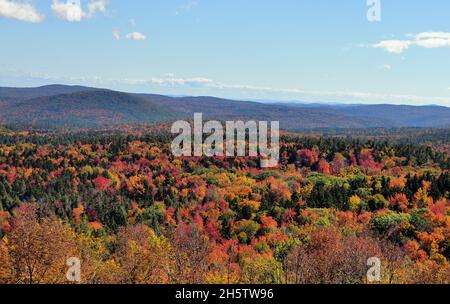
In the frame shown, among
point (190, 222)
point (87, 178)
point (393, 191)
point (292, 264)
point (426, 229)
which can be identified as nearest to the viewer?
point (292, 264)

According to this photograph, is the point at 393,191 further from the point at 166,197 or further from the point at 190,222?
the point at 166,197

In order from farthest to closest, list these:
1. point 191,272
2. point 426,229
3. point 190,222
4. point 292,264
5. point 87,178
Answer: point 87,178
point 190,222
point 426,229
point 292,264
point 191,272
